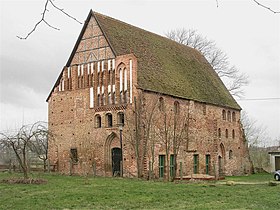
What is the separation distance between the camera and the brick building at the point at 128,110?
30.5 metres

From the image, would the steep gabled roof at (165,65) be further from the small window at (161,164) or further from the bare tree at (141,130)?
the small window at (161,164)

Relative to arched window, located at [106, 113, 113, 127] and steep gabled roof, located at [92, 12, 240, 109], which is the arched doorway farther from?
arched window, located at [106, 113, 113, 127]

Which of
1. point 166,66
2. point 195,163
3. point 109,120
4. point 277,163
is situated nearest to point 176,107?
point 166,66

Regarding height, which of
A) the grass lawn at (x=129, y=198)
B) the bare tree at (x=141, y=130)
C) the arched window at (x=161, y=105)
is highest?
the arched window at (x=161, y=105)

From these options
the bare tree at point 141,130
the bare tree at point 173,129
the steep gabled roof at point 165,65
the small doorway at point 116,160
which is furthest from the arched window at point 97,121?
the bare tree at point 173,129

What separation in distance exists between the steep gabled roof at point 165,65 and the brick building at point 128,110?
0.36 feet

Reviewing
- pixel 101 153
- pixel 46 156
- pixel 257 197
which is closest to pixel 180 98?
pixel 101 153

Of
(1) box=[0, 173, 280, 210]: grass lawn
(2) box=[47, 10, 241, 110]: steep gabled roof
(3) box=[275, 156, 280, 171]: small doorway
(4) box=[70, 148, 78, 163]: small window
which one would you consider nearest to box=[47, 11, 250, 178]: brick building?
(4) box=[70, 148, 78, 163]: small window

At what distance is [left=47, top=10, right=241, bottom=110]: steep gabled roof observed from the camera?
108 feet

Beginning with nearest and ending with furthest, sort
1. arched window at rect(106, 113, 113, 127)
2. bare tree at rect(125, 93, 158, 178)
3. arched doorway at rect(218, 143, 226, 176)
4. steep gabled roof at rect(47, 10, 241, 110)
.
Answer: bare tree at rect(125, 93, 158, 178), arched window at rect(106, 113, 113, 127), steep gabled roof at rect(47, 10, 241, 110), arched doorway at rect(218, 143, 226, 176)

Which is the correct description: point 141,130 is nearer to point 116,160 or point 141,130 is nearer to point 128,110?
point 128,110

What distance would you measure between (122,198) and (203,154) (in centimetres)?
2012

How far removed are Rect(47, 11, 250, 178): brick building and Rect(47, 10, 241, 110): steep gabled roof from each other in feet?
0.36

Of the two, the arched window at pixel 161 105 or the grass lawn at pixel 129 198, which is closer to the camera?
the grass lawn at pixel 129 198
